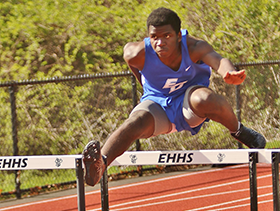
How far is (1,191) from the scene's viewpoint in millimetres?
5883

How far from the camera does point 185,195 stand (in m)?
5.07

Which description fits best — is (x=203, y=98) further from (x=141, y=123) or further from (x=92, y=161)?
(x=92, y=161)

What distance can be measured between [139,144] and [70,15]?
388cm

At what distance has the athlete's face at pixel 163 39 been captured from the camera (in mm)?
2732

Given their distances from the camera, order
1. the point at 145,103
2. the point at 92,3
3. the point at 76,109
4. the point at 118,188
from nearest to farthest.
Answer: the point at 145,103, the point at 118,188, the point at 76,109, the point at 92,3

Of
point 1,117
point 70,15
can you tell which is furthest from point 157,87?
point 70,15

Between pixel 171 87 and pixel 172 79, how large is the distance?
0.09 meters

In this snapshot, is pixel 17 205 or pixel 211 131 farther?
pixel 211 131

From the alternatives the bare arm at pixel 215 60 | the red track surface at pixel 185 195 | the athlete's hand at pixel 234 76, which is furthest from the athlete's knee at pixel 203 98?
the red track surface at pixel 185 195

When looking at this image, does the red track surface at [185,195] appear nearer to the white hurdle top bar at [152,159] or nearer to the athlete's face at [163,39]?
the white hurdle top bar at [152,159]

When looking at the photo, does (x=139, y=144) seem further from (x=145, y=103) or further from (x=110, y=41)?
(x=145, y=103)

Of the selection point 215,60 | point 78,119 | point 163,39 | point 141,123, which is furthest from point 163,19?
point 78,119

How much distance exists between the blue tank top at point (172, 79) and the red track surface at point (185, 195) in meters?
1.92

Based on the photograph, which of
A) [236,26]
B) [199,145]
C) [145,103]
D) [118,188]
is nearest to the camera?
[145,103]
